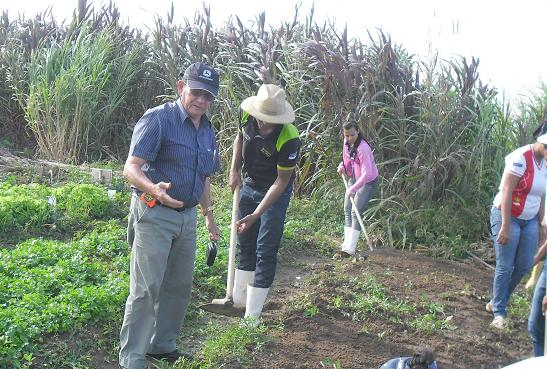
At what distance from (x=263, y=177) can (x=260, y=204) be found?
28 cm

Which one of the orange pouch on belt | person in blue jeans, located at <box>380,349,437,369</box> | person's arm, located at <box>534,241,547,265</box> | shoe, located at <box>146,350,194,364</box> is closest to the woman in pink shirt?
person's arm, located at <box>534,241,547,265</box>

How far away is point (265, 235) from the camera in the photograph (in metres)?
5.68

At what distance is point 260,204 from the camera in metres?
5.51

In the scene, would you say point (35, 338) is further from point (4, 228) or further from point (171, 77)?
point (171, 77)

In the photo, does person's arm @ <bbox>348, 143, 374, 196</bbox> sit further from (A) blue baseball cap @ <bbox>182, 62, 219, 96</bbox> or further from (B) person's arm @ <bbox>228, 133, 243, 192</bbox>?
(A) blue baseball cap @ <bbox>182, 62, 219, 96</bbox>

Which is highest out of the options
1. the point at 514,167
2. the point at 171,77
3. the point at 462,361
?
the point at 171,77

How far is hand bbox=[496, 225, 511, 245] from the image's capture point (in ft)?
19.2

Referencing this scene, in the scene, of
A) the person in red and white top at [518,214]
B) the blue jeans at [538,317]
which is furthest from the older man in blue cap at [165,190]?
the person in red and white top at [518,214]

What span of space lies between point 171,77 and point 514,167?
7.51 metres

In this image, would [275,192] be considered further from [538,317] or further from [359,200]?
[359,200]

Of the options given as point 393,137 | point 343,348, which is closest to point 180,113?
point 343,348

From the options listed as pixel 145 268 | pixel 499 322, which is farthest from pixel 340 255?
pixel 145 268

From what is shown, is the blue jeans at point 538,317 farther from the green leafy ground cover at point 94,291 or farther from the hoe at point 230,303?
the hoe at point 230,303

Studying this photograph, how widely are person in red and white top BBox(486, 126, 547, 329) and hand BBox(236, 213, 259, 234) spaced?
6.41ft
